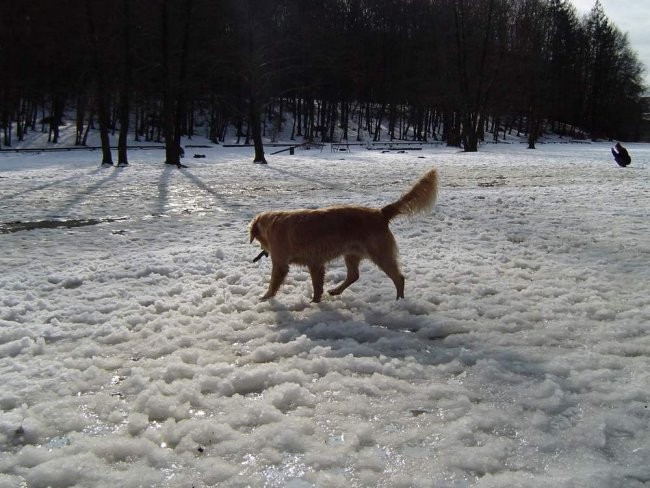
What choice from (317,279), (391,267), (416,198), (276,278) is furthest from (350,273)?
(416,198)

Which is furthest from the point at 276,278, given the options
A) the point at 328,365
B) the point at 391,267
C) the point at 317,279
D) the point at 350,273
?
the point at 328,365

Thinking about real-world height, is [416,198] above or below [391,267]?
above

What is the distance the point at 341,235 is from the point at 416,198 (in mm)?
839

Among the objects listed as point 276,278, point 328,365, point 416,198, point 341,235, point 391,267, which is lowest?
point 328,365

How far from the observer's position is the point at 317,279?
5.26 m

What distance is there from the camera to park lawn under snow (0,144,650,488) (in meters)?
2.56

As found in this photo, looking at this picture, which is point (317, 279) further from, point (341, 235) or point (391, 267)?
point (391, 267)

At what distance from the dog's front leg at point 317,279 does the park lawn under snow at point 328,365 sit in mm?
144

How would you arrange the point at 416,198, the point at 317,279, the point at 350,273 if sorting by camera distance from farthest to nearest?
the point at 350,273, the point at 317,279, the point at 416,198

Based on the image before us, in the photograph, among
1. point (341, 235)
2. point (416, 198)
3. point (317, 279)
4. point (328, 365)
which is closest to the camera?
point (328, 365)

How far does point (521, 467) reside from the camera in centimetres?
251

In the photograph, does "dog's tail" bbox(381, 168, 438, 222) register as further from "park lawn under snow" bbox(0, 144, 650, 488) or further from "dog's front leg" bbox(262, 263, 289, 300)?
"dog's front leg" bbox(262, 263, 289, 300)

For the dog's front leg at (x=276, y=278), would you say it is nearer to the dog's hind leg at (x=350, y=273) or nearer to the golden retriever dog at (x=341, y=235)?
the golden retriever dog at (x=341, y=235)

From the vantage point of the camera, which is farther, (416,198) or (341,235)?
(416,198)
